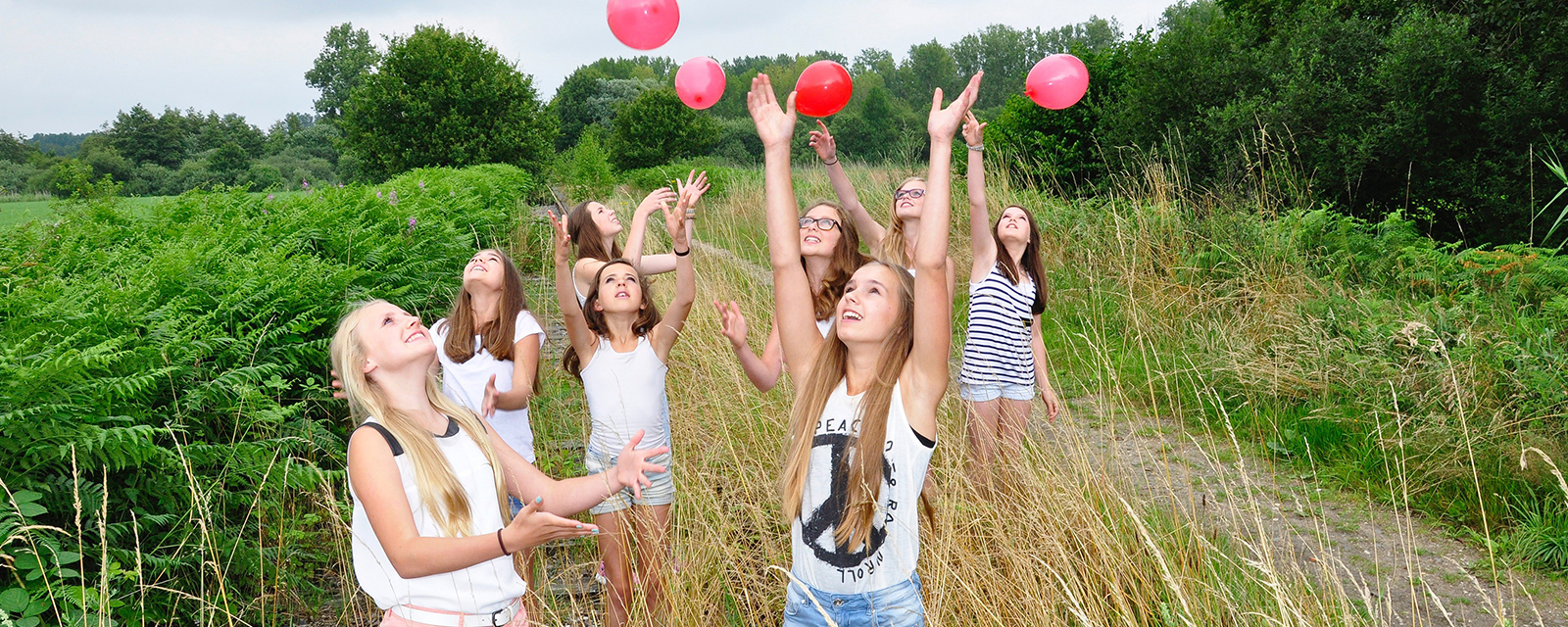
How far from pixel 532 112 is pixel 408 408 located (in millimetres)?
23991

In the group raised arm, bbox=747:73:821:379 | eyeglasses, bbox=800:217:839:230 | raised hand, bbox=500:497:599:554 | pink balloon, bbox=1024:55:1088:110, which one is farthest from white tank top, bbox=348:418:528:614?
pink balloon, bbox=1024:55:1088:110

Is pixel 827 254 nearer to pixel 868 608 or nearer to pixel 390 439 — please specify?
pixel 868 608

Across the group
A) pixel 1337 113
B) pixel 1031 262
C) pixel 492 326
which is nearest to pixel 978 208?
pixel 1031 262

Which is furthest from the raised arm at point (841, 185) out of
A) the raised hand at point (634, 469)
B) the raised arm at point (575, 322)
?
the raised hand at point (634, 469)

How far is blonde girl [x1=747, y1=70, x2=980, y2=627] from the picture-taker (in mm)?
2018

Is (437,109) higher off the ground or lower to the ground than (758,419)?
higher

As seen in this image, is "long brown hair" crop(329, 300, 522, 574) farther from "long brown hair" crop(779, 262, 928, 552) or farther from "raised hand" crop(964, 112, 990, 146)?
"raised hand" crop(964, 112, 990, 146)

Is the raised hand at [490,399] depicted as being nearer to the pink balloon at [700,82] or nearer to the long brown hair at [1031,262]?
the pink balloon at [700,82]

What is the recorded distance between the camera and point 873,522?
6.67 ft

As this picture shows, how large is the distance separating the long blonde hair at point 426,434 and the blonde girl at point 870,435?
73 cm

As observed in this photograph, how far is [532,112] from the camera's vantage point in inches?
968

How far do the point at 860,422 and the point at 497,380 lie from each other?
1816 millimetres

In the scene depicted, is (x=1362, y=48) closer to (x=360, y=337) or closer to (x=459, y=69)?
(x=360, y=337)

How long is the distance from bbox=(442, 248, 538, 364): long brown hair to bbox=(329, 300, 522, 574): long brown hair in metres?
1.20
